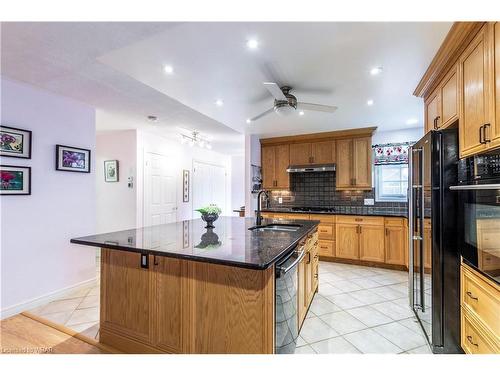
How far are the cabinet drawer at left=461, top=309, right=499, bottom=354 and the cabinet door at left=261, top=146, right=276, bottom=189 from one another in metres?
3.76

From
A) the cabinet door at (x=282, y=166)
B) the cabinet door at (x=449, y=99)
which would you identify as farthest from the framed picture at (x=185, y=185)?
the cabinet door at (x=449, y=99)

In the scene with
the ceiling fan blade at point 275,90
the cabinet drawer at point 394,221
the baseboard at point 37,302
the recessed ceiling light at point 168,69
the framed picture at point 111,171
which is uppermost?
the recessed ceiling light at point 168,69

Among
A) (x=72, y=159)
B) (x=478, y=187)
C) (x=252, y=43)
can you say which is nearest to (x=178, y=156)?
(x=72, y=159)

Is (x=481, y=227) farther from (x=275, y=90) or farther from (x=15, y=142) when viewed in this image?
(x=15, y=142)

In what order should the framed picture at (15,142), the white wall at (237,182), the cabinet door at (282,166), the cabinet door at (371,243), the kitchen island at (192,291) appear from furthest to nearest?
the white wall at (237,182) < the cabinet door at (282,166) < the cabinet door at (371,243) < the framed picture at (15,142) < the kitchen island at (192,291)

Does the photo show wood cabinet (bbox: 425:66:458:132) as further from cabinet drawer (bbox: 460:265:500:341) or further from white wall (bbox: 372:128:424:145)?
white wall (bbox: 372:128:424:145)

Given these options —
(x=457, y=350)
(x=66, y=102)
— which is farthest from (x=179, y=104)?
(x=457, y=350)

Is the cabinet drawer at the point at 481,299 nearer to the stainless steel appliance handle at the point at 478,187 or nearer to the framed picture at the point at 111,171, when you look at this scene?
the stainless steel appliance handle at the point at 478,187

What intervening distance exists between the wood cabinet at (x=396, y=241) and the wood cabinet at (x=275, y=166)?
194 cm

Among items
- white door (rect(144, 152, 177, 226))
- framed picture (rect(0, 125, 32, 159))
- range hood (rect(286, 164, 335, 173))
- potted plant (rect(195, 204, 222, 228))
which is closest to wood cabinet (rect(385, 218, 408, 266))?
range hood (rect(286, 164, 335, 173))

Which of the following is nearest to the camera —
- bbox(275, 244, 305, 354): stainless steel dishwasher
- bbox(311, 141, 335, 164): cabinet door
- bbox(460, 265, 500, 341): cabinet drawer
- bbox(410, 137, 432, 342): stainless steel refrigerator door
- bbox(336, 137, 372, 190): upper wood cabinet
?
bbox(460, 265, 500, 341): cabinet drawer

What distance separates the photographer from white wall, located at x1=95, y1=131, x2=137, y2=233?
440cm

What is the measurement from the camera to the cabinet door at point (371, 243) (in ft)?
13.0
